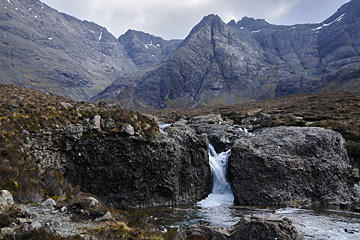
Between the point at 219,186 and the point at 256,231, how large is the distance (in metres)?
17.6

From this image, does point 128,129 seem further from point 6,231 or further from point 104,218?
point 6,231

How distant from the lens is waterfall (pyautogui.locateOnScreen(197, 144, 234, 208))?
991 inches

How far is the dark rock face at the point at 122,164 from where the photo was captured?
755 inches

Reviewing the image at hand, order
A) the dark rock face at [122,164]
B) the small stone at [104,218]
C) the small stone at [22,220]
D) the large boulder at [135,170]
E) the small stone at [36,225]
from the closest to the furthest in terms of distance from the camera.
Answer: the small stone at [36,225] → the small stone at [22,220] → the small stone at [104,218] → the dark rock face at [122,164] → the large boulder at [135,170]

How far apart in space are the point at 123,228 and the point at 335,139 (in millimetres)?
27619

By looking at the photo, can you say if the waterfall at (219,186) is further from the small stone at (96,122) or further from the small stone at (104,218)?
the small stone at (104,218)

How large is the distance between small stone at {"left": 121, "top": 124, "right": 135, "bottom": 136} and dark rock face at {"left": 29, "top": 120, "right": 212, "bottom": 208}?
33 centimetres

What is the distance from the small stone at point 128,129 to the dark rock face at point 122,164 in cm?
33

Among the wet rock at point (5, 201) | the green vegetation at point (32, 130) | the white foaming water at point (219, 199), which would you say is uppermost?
the green vegetation at point (32, 130)

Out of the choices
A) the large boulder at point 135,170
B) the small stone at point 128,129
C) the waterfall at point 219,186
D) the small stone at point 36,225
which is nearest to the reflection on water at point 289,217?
the waterfall at point 219,186

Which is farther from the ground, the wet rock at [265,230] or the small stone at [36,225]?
the small stone at [36,225]

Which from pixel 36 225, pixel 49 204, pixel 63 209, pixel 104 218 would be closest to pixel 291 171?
pixel 104 218

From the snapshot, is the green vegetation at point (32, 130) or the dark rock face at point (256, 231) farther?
the green vegetation at point (32, 130)

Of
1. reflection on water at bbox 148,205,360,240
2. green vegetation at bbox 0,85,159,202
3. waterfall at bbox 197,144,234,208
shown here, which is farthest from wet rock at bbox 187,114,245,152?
green vegetation at bbox 0,85,159,202
